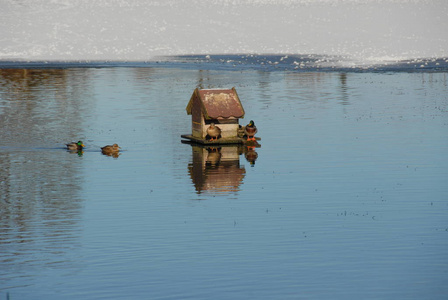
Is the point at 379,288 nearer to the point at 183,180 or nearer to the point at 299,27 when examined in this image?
the point at 183,180

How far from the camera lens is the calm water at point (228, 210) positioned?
1717cm

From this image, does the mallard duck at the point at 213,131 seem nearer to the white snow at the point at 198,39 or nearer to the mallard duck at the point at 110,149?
the mallard duck at the point at 110,149

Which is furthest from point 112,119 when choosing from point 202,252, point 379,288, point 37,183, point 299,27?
point 299,27

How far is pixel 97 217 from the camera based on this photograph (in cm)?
2316

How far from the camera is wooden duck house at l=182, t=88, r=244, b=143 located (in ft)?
127

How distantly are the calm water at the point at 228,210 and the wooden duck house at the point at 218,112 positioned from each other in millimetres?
1215

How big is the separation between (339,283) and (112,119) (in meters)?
36.8

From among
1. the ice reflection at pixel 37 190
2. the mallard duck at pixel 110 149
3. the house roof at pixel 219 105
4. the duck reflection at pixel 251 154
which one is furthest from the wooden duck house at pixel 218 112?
the ice reflection at pixel 37 190

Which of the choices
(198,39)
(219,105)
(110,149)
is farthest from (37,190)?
(198,39)

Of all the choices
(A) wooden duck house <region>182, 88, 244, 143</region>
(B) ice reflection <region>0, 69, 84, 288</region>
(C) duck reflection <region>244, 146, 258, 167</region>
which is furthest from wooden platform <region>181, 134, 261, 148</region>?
(B) ice reflection <region>0, 69, 84, 288</region>

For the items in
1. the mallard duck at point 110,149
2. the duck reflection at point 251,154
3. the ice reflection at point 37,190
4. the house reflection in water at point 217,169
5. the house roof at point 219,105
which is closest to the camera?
the ice reflection at point 37,190

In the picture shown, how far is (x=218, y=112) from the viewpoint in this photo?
38.7 meters

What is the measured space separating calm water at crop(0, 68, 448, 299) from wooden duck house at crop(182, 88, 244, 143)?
1215 mm

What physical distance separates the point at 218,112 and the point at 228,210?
49.7 feet
